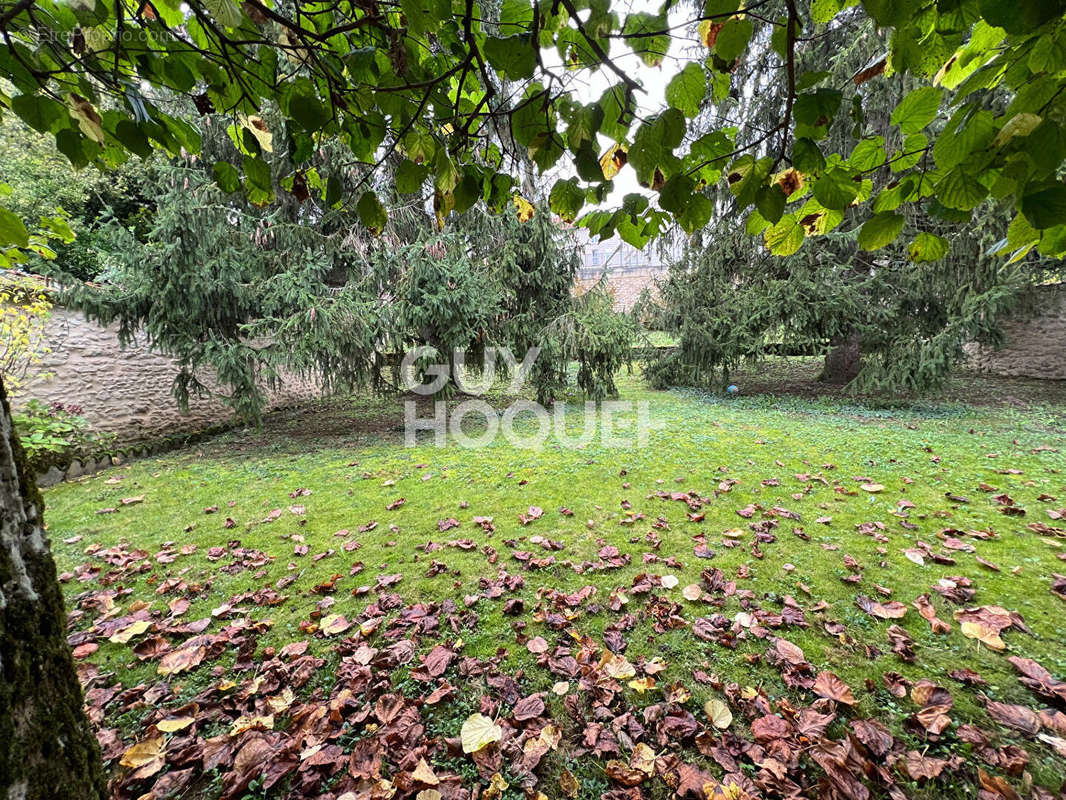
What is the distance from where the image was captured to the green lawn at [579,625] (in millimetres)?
1386

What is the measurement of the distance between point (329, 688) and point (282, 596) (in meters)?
0.88

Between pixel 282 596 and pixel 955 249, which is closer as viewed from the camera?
pixel 282 596

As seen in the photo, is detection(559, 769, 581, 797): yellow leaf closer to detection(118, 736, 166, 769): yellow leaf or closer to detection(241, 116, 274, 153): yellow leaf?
detection(118, 736, 166, 769): yellow leaf

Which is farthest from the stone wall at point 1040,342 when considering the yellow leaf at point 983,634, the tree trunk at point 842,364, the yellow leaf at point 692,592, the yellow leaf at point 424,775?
the yellow leaf at point 424,775

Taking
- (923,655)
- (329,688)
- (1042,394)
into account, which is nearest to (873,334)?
(1042,394)

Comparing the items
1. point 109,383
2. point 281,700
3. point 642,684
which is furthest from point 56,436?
point 642,684

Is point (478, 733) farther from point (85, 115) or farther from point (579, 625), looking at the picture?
point (85, 115)

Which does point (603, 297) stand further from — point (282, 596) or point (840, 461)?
point (282, 596)

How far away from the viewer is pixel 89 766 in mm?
1015

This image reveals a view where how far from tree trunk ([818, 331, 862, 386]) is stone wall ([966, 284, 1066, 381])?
103 inches

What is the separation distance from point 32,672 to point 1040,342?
14.1 metres

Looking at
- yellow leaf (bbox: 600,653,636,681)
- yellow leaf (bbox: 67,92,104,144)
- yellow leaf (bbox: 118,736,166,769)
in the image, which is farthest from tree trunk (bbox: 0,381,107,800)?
yellow leaf (bbox: 600,653,636,681)

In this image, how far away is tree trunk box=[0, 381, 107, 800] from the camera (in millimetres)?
854

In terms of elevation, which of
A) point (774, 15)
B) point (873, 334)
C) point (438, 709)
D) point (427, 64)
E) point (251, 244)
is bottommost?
point (438, 709)
